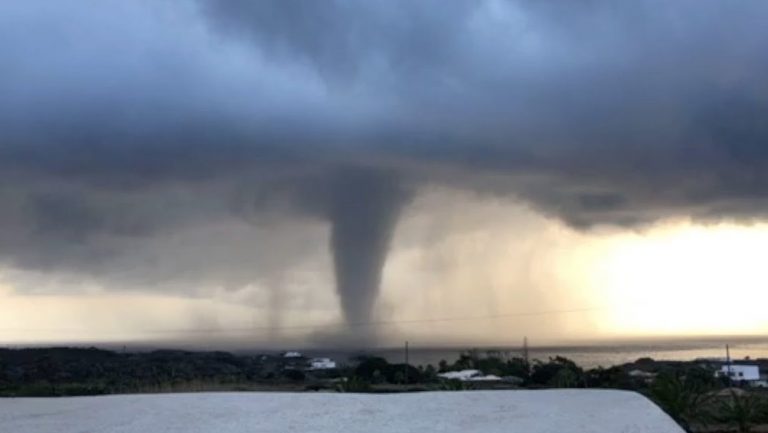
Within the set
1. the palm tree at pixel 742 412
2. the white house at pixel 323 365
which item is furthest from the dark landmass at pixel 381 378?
the white house at pixel 323 365

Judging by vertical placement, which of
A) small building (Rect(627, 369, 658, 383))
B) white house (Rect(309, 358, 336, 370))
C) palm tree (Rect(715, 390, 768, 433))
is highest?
white house (Rect(309, 358, 336, 370))

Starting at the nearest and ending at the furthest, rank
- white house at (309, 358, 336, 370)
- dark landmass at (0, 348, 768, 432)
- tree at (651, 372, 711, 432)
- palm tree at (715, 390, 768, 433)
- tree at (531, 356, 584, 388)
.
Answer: tree at (651, 372, 711, 432) < palm tree at (715, 390, 768, 433) < dark landmass at (0, 348, 768, 432) < tree at (531, 356, 584, 388) < white house at (309, 358, 336, 370)

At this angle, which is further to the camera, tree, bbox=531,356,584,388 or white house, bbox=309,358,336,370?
white house, bbox=309,358,336,370

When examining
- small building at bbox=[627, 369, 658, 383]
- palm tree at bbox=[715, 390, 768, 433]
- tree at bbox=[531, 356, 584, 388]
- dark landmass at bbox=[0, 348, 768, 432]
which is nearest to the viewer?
palm tree at bbox=[715, 390, 768, 433]

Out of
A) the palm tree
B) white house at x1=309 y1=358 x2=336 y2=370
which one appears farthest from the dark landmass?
white house at x1=309 y1=358 x2=336 y2=370

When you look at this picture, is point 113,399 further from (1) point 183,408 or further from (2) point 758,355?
(2) point 758,355

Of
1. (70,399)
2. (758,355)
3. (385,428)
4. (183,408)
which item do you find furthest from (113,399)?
(758,355)

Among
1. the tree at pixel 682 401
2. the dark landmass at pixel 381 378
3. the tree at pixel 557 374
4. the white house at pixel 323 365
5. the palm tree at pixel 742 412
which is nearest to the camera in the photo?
the tree at pixel 682 401

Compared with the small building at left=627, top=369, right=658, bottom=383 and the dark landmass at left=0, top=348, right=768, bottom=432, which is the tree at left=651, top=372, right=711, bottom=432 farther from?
the small building at left=627, top=369, right=658, bottom=383

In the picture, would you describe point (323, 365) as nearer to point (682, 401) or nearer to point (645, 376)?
point (645, 376)

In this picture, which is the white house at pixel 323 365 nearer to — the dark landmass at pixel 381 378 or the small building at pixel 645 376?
the dark landmass at pixel 381 378

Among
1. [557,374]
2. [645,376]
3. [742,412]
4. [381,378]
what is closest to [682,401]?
[742,412]
